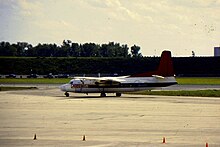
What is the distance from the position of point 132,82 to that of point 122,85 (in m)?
1.49

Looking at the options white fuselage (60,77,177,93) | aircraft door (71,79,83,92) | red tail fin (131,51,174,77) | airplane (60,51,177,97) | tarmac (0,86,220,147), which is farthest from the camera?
aircraft door (71,79,83,92)

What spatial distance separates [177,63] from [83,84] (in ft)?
364

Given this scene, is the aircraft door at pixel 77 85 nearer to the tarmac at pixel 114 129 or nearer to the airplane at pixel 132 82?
the airplane at pixel 132 82

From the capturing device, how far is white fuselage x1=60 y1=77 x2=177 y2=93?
70188 mm

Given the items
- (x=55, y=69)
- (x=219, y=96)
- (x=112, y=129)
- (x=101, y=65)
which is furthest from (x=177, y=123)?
(x=101, y=65)

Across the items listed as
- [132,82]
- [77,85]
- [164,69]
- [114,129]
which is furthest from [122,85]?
[114,129]

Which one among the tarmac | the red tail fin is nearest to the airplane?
the red tail fin

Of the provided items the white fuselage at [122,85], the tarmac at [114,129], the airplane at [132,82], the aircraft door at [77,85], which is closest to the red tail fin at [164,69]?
the airplane at [132,82]

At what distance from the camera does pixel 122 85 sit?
237 feet

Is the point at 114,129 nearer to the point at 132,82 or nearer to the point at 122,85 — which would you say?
the point at 132,82

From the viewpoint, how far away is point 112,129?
3156 cm

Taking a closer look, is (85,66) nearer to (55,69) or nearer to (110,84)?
(55,69)

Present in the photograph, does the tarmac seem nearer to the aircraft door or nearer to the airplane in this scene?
the airplane

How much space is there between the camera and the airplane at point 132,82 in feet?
231
